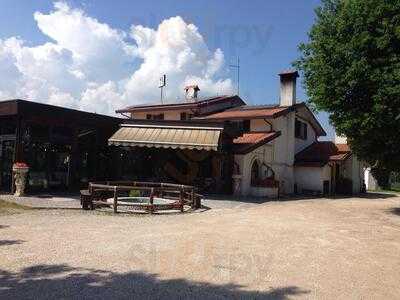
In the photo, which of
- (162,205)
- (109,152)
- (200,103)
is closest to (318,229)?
(162,205)

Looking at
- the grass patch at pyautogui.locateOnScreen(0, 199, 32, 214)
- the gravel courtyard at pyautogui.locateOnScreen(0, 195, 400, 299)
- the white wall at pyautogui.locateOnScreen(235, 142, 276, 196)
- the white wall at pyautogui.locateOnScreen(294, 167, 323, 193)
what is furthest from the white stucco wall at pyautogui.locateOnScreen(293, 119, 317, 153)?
the grass patch at pyautogui.locateOnScreen(0, 199, 32, 214)

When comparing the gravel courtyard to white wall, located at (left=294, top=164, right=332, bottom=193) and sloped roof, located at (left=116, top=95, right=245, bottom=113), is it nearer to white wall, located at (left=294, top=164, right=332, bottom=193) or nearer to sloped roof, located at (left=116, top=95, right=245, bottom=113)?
white wall, located at (left=294, top=164, right=332, bottom=193)

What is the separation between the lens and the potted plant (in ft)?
63.3

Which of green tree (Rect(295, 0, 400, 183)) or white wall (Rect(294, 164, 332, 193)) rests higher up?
green tree (Rect(295, 0, 400, 183))

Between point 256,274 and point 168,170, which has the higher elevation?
point 168,170

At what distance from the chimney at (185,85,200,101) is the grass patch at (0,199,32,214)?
2345 cm

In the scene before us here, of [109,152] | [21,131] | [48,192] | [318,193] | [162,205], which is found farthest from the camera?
[318,193]

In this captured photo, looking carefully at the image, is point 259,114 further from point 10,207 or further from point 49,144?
point 10,207

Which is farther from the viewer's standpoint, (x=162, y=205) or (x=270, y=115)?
(x=270, y=115)

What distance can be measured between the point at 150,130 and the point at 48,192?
6.83 m

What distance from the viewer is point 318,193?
1251 inches

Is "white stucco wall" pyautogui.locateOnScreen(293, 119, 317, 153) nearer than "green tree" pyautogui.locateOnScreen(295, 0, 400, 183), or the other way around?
"green tree" pyautogui.locateOnScreen(295, 0, 400, 183)

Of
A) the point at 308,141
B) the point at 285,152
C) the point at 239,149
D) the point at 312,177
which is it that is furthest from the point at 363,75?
the point at 308,141

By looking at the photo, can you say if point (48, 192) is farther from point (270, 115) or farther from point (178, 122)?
point (270, 115)
